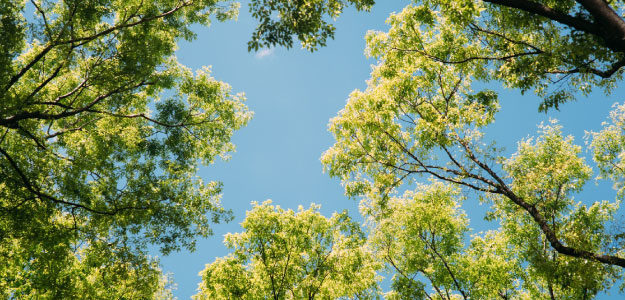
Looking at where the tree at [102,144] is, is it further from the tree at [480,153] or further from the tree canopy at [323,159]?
the tree at [480,153]

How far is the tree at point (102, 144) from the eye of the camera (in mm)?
9922

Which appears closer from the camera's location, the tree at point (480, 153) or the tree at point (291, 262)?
the tree at point (480, 153)

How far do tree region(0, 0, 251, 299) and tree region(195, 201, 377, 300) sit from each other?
14.9ft

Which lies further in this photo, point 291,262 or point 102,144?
point 291,262

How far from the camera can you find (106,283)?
16.1m

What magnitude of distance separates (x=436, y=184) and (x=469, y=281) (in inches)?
218

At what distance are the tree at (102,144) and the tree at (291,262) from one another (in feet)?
14.9

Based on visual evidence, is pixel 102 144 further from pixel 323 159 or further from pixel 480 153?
pixel 480 153

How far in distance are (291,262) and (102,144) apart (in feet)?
35.8

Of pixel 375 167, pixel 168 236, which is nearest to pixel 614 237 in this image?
pixel 375 167

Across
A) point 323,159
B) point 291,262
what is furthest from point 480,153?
point 291,262

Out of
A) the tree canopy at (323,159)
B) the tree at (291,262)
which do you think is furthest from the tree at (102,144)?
the tree at (291,262)

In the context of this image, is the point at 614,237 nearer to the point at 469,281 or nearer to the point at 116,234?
the point at 469,281

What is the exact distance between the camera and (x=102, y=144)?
42.8 ft
